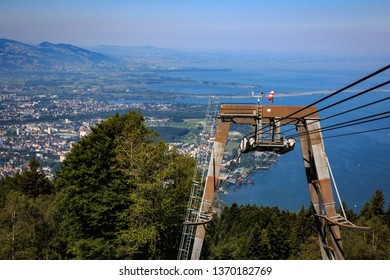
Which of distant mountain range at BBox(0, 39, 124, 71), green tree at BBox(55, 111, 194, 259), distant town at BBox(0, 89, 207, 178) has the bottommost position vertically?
distant town at BBox(0, 89, 207, 178)

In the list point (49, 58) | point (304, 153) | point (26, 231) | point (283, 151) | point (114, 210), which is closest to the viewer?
point (283, 151)

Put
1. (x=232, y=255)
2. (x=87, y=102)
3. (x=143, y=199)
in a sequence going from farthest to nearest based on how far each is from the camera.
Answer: (x=87, y=102) → (x=232, y=255) → (x=143, y=199)

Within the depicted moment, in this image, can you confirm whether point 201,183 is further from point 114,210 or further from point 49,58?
point 49,58

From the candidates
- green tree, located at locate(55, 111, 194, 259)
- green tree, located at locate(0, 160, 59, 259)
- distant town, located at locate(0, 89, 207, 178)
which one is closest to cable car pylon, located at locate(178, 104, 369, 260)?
green tree, located at locate(55, 111, 194, 259)

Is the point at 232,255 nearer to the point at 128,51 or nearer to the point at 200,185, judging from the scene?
the point at 200,185

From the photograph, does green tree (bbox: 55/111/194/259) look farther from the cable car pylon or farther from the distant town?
the distant town

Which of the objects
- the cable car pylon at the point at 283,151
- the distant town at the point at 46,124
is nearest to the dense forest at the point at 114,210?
the cable car pylon at the point at 283,151

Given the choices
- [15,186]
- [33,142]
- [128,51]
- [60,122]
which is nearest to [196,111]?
[60,122]

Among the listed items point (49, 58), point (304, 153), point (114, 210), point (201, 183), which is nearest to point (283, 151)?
point (304, 153)
